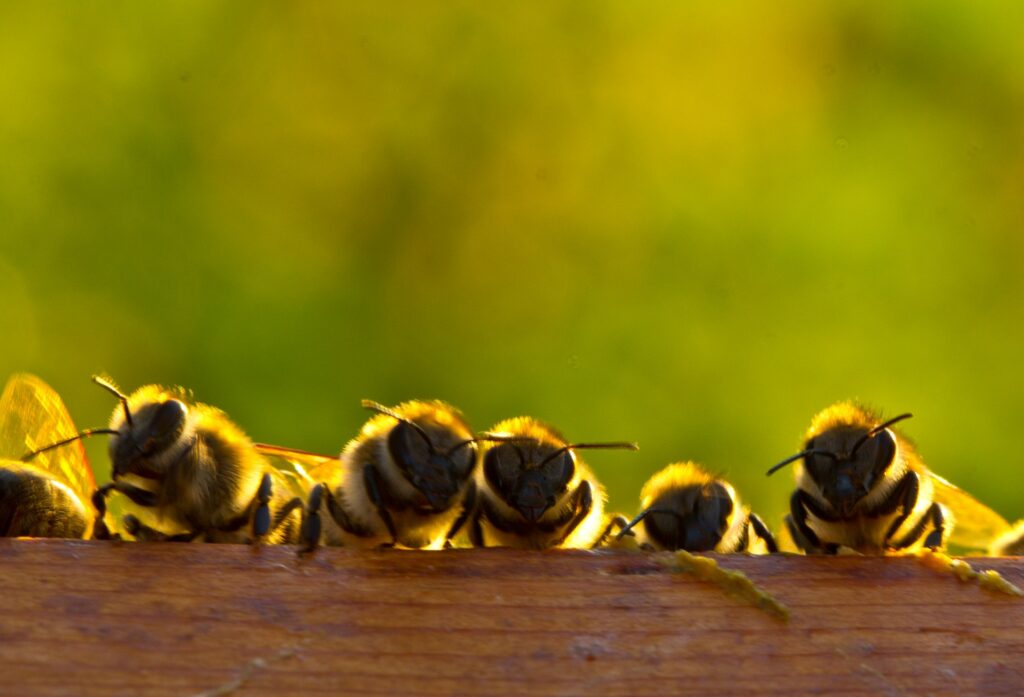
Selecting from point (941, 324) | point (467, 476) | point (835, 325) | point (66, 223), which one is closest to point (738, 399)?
point (835, 325)

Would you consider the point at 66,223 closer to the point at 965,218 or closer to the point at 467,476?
the point at 467,476

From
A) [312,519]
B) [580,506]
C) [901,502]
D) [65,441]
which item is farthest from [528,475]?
[65,441]

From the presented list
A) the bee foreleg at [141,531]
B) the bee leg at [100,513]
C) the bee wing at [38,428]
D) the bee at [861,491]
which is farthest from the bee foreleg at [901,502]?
the bee wing at [38,428]

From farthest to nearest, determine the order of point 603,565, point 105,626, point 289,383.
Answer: point 289,383, point 603,565, point 105,626

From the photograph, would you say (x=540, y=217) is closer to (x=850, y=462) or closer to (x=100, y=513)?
(x=850, y=462)

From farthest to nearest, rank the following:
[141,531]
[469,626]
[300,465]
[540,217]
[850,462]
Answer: [540,217] < [300,465] < [850,462] < [141,531] < [469,626]

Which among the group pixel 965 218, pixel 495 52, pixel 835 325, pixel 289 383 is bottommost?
pixel 289 383

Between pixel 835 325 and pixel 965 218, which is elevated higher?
pixel 965 218
